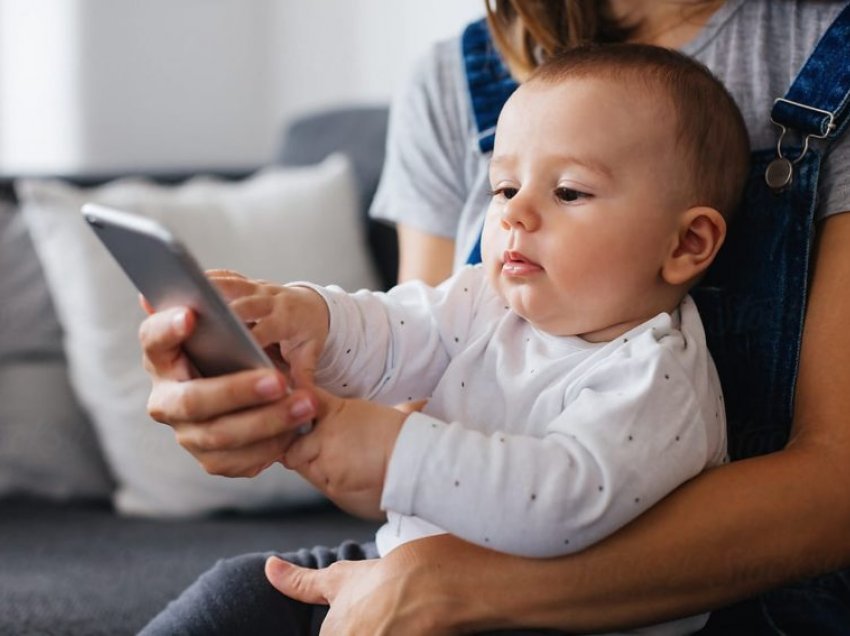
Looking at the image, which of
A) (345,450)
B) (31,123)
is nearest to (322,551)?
(345,450)

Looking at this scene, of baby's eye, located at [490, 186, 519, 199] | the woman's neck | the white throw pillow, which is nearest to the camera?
baby's eye, located at [490, 186, 519, 199]

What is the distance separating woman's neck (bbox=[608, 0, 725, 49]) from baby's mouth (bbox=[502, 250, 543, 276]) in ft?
1.14

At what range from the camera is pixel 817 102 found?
0.98m

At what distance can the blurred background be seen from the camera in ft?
8.41

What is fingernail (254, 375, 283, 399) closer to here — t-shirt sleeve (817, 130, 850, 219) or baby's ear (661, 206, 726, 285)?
baby's ear (661, 206, 726, 285)

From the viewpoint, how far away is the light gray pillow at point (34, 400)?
5.68 ft

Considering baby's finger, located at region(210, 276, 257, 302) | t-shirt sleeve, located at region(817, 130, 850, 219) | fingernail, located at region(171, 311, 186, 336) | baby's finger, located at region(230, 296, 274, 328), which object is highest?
t-shirt sleeve, located at region(817, 130, 850, 219)

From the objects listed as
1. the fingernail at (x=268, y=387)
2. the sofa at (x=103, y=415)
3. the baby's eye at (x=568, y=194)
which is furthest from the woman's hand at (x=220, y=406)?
the sofa at (x=103, y=415)

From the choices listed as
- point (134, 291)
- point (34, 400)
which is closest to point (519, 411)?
point (134, 291)

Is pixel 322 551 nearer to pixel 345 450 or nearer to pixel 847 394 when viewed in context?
pixel 345 450

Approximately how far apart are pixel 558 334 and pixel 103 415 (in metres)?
0.99

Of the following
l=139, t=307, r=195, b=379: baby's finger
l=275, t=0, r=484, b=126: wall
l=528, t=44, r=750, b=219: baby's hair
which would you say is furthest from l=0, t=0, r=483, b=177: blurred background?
l=139, t=307, r=195, b=379: baby's finger

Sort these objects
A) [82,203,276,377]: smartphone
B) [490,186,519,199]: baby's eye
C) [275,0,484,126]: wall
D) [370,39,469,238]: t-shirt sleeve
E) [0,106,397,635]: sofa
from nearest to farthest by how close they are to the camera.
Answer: [82,203,276,377]: smartphone → [490,186,519,199]: baby's eye → [370,39,469,238]: t-shirt sleeve → [0,106,397,635]: sofa → [275,0,484,126]: wall

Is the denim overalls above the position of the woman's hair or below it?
below
